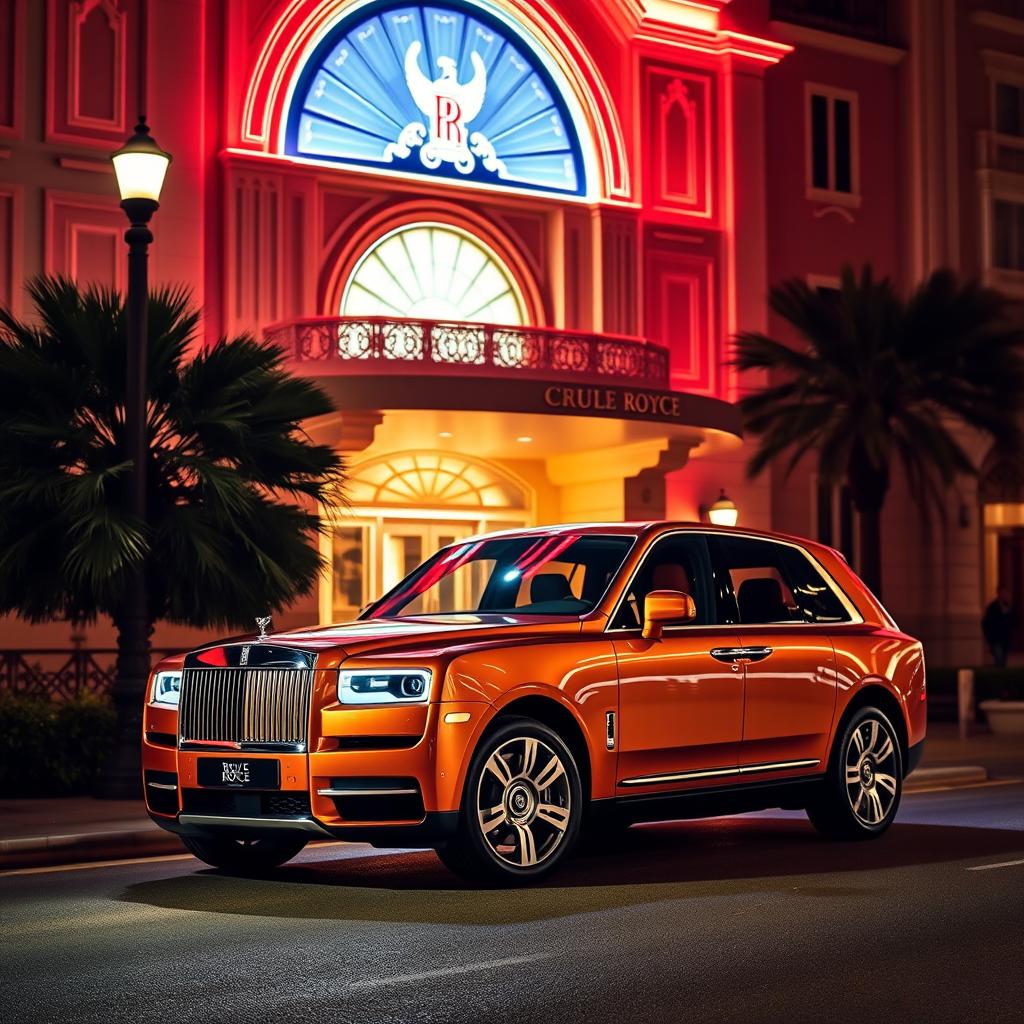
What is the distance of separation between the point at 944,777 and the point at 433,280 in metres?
16.2

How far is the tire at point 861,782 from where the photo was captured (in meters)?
11.1

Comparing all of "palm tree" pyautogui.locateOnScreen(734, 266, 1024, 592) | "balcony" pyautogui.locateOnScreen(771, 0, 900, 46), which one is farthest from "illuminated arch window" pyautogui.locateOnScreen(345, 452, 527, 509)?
"balcony" pyautogui.locateOnScreen(771, 0, 900, 46)

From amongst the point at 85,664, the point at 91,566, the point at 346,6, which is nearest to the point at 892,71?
the point at 346,6

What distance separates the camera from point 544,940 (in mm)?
7621

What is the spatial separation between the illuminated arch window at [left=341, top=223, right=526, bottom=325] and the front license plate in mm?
20819

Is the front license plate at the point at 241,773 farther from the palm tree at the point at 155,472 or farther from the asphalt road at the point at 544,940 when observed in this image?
the palm tree at the point at 155,472

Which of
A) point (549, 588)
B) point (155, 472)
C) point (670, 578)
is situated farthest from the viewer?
point (155, 472)

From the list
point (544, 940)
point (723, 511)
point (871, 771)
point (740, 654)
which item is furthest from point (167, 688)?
point (723, 511)

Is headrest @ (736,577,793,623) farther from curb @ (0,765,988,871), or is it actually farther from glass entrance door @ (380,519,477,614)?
glass entrance door @ (380,519,477,614)

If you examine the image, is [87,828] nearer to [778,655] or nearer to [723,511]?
[778,655]

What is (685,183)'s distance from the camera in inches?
1320

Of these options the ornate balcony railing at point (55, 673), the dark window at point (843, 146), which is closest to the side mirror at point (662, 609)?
the ornate balcony railing at point (55, 673)

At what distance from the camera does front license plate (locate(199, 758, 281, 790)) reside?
896cm

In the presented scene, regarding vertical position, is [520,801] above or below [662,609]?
below
